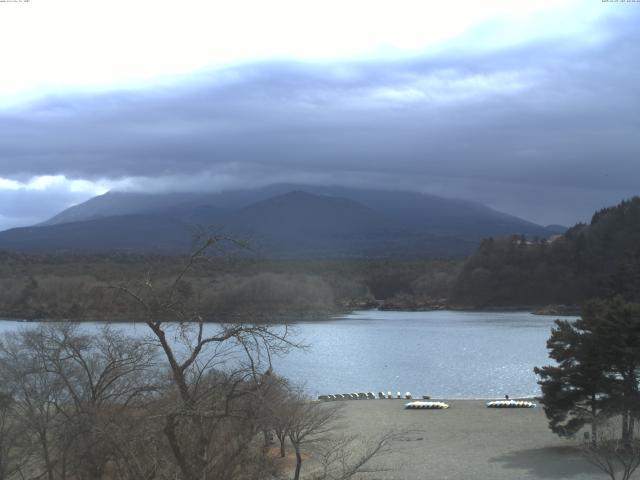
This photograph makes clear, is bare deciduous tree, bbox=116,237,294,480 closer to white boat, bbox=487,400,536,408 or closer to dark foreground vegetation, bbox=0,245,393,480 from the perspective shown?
dark foreground vegetation, bbox=0,245,393,480

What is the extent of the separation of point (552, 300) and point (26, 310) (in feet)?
306

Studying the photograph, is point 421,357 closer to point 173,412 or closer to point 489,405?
point 489,405

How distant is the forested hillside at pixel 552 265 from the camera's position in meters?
140

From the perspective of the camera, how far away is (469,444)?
1304 inches

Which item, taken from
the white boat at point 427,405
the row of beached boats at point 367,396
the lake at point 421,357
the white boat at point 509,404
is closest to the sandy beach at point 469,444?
the white boat at point 427,405

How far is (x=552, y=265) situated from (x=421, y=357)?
76089 millimetres

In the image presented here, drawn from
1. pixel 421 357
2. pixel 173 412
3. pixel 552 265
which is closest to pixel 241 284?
pixel 421 357

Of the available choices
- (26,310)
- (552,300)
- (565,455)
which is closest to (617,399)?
(565,455)

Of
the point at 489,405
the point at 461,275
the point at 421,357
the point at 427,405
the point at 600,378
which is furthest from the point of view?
the point at 461,275

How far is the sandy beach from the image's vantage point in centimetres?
2700

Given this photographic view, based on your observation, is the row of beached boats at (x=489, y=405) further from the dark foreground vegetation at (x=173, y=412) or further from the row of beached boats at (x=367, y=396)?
the dark foreground vegetation at (x=173, y=412)

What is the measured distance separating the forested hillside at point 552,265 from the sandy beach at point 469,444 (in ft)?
322

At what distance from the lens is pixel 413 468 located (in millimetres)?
28172

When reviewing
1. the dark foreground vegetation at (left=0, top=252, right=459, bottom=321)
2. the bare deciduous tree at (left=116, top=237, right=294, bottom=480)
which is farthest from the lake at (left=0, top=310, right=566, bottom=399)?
the bare deciduous tree at (left=116, top=237, right=294, bottom=480)
